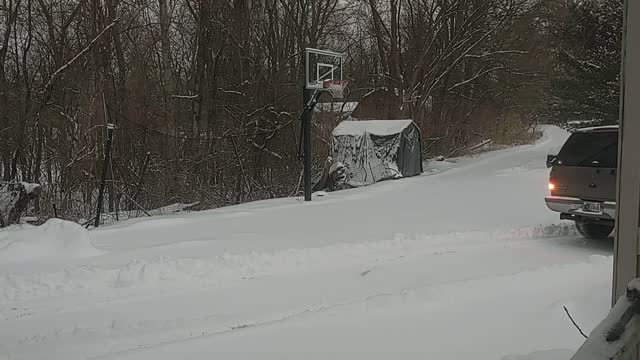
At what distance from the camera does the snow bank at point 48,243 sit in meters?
7.11

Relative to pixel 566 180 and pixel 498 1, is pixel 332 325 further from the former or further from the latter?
pixel 498 1

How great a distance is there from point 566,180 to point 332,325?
508cm

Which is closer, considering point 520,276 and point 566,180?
point 520,276

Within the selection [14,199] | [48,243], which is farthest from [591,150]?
[14,199]

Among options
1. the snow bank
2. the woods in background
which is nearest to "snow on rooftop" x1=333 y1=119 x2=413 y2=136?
the woods in background

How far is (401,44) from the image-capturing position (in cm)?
2855

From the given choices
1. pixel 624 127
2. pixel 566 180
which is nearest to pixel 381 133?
pixel 566 180

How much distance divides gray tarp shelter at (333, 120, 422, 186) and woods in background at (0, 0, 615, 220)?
179 centimetres

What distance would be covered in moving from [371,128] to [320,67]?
3792 millimetres

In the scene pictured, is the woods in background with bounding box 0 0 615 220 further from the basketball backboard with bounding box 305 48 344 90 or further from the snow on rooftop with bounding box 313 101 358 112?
the basketball backboard with bounding box 305 48 344 90

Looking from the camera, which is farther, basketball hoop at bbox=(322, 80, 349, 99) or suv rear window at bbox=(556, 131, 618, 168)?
basketball hoop at bbox=(322, 80, 349, 99)

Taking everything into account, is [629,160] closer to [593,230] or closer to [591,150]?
[591,150]

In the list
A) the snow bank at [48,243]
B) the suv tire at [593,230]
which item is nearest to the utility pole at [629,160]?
the snow bank at [48,243]

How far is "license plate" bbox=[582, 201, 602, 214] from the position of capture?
7.86 meters
